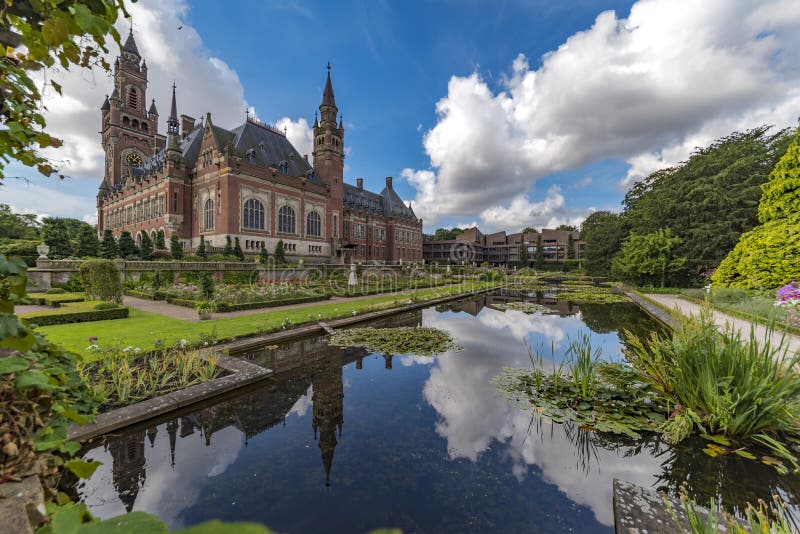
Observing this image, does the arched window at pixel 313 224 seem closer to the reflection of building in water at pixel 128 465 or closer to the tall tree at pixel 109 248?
the tall tree at pixel 109 248

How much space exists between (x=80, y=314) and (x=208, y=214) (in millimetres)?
23826

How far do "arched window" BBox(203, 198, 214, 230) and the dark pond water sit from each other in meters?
30.4

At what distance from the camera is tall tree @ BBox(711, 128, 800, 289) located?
11.1m

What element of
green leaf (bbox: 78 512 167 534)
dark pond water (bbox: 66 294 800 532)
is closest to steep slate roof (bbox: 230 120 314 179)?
dark pond water (bbox: 66 294 800 532)

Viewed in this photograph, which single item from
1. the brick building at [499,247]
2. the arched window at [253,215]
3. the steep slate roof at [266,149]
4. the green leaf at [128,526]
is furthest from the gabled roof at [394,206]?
the green leaf at [128,526]

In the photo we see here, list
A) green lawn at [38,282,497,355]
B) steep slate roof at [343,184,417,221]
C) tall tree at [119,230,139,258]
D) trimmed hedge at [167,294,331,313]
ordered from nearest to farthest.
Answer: green lawn at [38,282,497,355]
trimmed hedge at [167,294,331,313]
tall tree at [119,230,139,258]
steep slate roof at [343,184,417,221]

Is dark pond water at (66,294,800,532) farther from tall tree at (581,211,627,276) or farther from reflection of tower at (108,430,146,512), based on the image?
tall tree at (581,211,627,276)

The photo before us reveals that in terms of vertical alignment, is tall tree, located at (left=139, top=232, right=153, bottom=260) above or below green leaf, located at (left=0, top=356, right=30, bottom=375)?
above

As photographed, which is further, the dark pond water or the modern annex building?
the modern annex building

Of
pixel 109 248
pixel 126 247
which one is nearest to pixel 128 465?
pixel 109 248

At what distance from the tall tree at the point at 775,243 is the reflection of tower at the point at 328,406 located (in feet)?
50.8

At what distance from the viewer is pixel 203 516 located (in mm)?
3045

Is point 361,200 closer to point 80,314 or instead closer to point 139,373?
point 80,314

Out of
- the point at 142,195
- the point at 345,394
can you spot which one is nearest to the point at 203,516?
the point at 345,394
